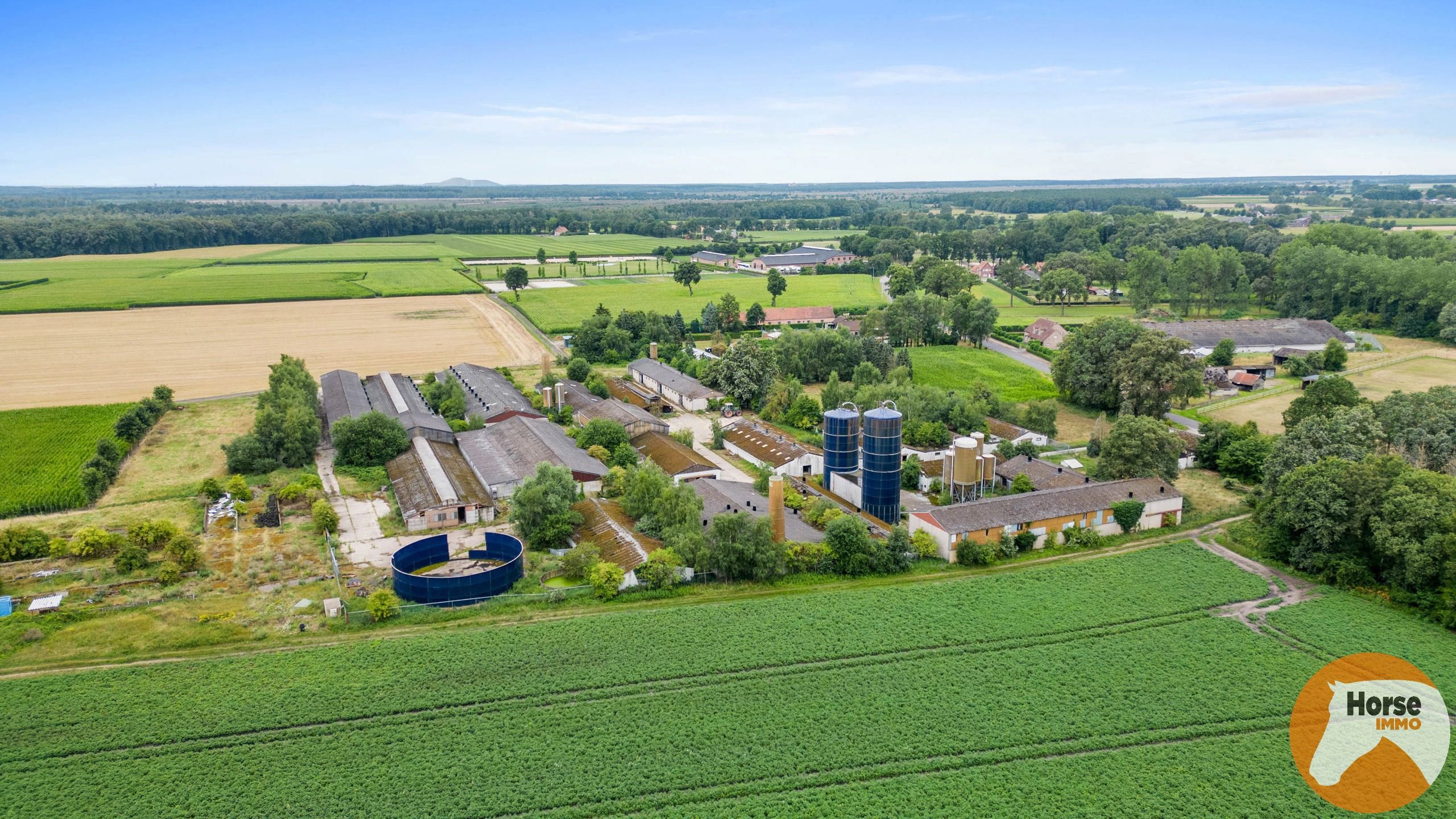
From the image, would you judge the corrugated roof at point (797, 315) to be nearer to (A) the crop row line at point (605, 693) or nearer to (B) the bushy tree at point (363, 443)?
(B) the bushy tree at point (363, 443)

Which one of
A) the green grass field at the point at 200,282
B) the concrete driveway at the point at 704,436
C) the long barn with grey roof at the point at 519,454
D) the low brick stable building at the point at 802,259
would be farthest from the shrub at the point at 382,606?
the low brick stable building at the point at 802,259

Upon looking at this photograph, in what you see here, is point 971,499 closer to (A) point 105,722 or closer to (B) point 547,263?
(A) point 105,722

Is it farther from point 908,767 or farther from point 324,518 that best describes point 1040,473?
point 324,518

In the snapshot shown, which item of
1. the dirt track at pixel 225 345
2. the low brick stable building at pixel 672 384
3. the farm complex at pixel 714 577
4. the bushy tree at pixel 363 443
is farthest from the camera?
the dirt track at pixel 225 345

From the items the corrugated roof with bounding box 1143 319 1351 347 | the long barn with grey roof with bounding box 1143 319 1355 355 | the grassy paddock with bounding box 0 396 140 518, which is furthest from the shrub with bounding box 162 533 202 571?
the corrugated roof with bounding box 1143 319 1351 347

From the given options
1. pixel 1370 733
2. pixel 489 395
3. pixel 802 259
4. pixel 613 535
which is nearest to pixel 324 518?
pixel 613 535

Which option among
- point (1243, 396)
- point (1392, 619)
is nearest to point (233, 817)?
point (1392, 619)
